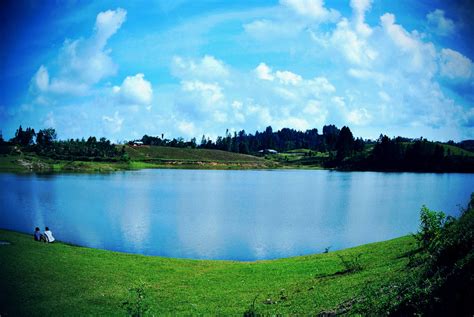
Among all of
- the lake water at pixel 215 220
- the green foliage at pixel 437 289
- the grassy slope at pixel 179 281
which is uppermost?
the green foliage at pixel 437 289

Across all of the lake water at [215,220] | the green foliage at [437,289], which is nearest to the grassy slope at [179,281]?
the green foliage at [437,289]

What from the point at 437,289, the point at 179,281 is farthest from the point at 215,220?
the point at 437,289

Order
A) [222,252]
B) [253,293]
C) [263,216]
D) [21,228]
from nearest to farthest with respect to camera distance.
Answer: [253,293], [222,252], [21,228], [263,216]

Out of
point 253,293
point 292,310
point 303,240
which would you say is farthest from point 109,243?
point 292,310

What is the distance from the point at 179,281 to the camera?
23.0 m

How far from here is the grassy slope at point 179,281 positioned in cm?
1748

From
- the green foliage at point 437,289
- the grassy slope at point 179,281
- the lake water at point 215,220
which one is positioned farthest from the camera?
the lake water at point 215,220

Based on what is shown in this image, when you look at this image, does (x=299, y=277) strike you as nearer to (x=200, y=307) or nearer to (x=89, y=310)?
(x=200, y=307)

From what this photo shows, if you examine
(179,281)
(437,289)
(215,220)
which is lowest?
(215,220)

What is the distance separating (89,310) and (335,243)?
2687 cm

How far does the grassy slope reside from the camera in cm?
1748

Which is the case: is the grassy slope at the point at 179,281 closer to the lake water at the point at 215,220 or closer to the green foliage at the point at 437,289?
the green foliage at the point at 437,289

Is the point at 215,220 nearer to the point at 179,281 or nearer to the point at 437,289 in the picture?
the point at 179,281

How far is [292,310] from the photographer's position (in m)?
16.1
